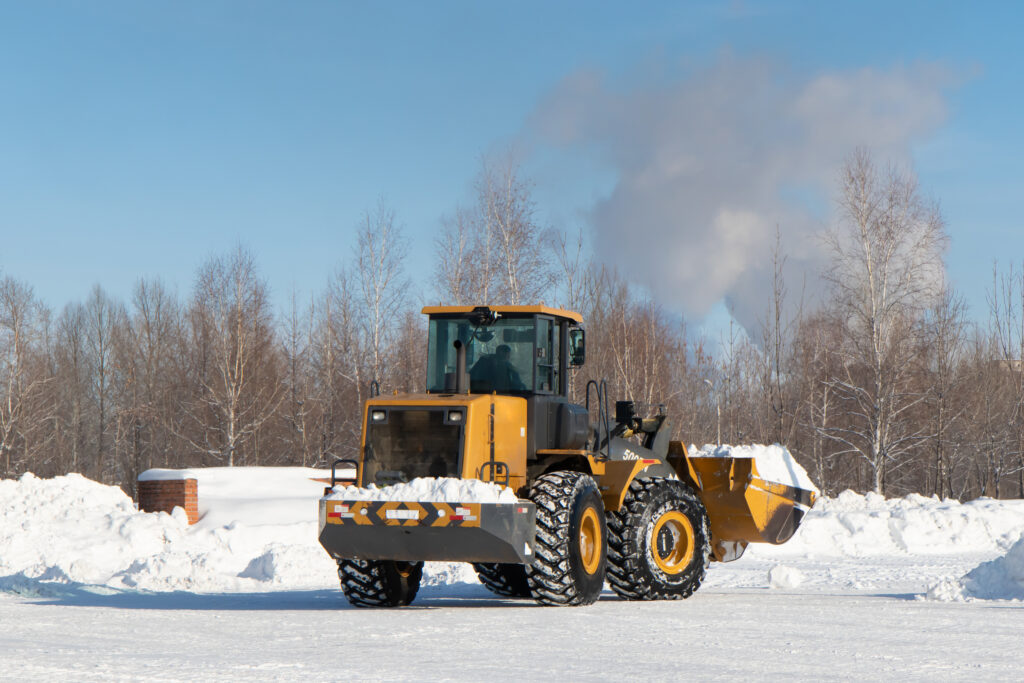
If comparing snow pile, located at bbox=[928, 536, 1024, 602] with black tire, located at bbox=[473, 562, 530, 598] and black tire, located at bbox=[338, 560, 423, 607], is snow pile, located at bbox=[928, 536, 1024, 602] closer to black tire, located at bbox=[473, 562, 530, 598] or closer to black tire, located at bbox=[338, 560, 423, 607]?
black tire, located at bbox=[473, 562, 530, 598]

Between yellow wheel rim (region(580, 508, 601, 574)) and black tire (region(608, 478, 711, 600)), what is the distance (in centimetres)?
48

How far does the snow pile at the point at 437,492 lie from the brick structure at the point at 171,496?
32.7ft

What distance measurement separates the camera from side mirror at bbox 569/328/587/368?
41.4 feet

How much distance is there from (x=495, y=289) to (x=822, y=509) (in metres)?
14.2

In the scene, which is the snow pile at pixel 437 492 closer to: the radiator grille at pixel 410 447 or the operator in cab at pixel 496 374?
the radiator grille at pixel 410 447

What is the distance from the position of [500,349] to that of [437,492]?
217cm

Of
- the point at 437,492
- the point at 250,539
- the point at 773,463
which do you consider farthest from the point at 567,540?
the point at 250,539

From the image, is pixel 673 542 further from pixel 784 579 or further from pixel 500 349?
pixel 500 349

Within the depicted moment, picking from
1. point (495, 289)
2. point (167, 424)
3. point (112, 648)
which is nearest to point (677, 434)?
point (495, 289)

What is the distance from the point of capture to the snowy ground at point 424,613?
294 inches

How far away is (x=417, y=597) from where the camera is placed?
1388cm

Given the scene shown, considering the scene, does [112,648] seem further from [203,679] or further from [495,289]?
[495,289]

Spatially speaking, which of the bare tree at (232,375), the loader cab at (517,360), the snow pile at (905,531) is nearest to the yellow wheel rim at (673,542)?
the loader cab at (517,360)

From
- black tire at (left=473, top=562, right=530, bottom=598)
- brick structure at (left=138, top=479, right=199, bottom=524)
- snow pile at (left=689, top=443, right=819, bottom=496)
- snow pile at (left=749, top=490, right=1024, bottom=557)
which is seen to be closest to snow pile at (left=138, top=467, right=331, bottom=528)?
brick structure at (left=138, top=479, right=199, bottom=524)
